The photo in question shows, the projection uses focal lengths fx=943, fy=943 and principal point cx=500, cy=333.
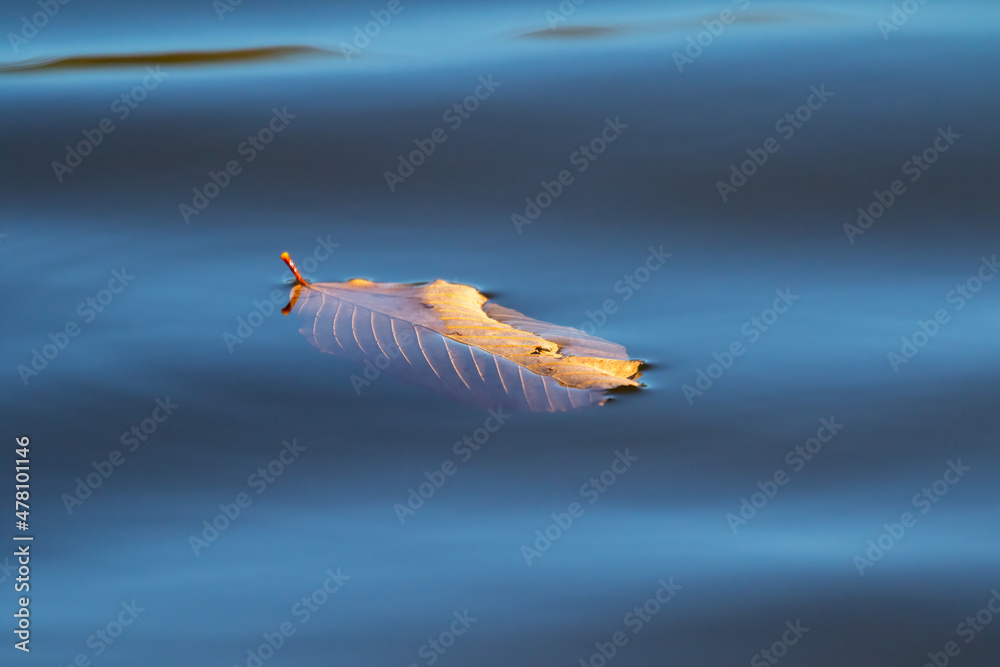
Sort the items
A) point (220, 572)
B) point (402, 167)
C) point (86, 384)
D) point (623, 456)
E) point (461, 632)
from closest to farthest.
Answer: point (461, 632) → point (220, 572) → point (623, 456) → point (86, 384) → point (402, 167)

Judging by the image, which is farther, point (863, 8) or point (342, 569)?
point (863, 8)

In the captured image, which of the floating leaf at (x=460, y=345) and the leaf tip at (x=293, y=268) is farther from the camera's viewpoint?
the leaf tip at (x=293, y=268)

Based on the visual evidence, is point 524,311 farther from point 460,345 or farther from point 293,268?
point 293,268

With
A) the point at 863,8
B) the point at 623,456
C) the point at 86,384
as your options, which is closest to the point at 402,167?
the point at 86,384

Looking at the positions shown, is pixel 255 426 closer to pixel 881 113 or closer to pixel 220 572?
pixel 220 572

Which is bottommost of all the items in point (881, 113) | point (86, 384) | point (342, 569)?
point (342, 569)
